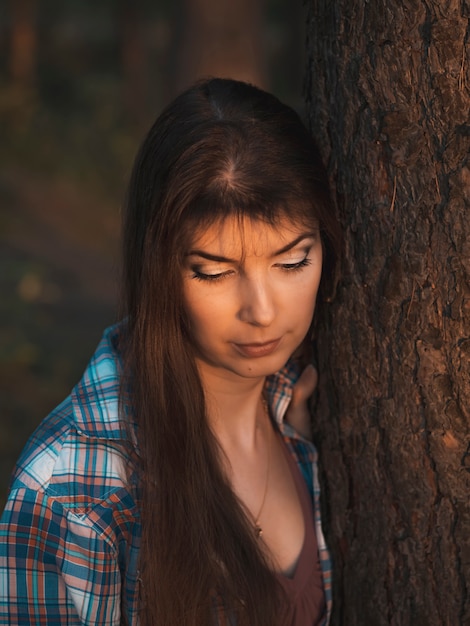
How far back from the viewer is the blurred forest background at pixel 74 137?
7.10 metres

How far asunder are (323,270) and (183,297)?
0.43 metres

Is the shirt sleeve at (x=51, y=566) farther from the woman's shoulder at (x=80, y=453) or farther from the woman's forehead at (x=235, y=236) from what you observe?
the woman's forehead at (x=235, y=236)

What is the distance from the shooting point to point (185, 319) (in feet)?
6.97

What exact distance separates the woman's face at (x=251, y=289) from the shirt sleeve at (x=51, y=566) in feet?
1.74

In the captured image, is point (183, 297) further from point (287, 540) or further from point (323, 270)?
point (287, 540)

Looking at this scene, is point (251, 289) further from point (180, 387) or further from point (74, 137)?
point (74, 137)

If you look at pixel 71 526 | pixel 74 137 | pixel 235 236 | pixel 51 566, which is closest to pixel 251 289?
pixel 235 236

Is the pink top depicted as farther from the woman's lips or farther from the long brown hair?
the woman's lips

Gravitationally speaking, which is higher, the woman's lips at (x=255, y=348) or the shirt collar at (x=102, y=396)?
the woman's lips at (x=255, y=348)

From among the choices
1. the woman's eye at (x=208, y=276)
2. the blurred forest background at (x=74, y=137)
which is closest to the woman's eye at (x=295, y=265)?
the woman's eye at (x=208, y=276)

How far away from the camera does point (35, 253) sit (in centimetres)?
977

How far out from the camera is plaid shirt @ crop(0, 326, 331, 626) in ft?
6.62

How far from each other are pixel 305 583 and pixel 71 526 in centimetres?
73

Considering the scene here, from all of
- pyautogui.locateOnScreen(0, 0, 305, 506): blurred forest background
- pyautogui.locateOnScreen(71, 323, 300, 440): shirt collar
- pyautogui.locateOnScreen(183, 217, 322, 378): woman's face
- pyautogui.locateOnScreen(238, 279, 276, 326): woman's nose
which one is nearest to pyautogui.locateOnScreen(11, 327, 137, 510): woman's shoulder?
pyautogui.locateOnScreen(71, 323, 300, 440): shirt collar
